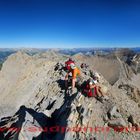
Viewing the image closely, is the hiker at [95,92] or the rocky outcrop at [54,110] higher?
the hiker at [95,92]

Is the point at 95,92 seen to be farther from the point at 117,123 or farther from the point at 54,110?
the point at 54,110

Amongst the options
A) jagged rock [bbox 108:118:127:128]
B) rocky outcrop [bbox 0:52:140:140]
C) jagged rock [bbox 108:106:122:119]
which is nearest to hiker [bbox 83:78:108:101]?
rocky outcrop [bbox 0:52:140:140]

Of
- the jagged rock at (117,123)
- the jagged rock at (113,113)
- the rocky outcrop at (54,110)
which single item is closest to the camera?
the jagged rock at (117,123)

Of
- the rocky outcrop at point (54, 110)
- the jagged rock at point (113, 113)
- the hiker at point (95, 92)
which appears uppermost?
the hiker at point (95, 92)

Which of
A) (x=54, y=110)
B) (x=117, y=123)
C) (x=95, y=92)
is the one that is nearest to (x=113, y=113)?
(x=117, y=123)

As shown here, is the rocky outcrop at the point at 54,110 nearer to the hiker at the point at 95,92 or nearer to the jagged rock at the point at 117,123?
the jagged rock at the point at 117,123

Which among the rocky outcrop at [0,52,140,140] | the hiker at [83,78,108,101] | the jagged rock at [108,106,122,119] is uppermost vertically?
the hiker at [83,78,108,101]

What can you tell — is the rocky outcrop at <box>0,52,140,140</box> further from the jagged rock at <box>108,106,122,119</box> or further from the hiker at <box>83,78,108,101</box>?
the hiker at <box>83,78,108,101</box>

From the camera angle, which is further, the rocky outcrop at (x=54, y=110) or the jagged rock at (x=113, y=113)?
the jagged rock at (x=113, y=113)

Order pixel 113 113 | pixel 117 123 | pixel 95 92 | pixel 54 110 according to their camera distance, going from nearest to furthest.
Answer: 1. pixel 117 123
2. pixel 113 113
3. pixel 95 92
4. pixel 54 110

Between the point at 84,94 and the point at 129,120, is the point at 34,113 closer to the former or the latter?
the point at 84,94

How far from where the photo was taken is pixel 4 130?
51.0 feet

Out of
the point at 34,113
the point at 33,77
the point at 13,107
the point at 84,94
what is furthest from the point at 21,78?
the point at 84,94

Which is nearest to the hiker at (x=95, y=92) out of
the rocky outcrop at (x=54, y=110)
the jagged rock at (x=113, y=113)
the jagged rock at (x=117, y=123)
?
the rocky outcrop at (x=54, y=110)
